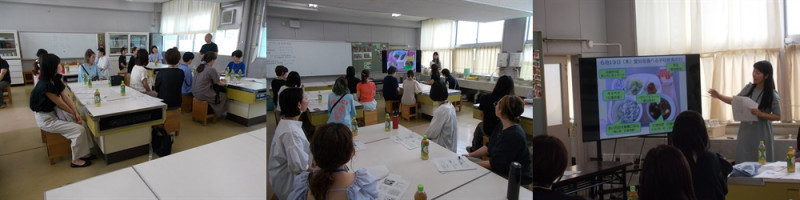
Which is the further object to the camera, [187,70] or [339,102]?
[187,70]

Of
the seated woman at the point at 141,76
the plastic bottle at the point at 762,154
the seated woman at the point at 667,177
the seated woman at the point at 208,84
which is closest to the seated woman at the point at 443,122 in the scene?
the seated woman at the point at 208,84

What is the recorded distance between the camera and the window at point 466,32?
0.84m

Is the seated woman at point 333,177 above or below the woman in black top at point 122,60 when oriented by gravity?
below

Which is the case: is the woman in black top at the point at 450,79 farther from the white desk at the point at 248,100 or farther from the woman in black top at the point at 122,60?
the woman in black top at the point at 122,60

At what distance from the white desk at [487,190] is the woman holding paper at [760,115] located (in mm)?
3414

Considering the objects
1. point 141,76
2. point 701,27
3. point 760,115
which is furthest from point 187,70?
point 701,27

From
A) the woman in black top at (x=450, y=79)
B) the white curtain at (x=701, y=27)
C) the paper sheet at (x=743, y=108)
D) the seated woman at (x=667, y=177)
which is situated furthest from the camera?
the white curtain at (x=701, y=27)

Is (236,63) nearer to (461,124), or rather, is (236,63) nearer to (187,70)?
(187,70)

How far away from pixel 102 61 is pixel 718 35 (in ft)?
15.8

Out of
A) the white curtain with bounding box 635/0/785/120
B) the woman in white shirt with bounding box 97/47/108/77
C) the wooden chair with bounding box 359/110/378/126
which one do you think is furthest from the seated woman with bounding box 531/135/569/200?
the white curtain with bounding box 635/0/785/120

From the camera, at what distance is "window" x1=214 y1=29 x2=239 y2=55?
809mm

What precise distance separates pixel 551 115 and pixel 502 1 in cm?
56

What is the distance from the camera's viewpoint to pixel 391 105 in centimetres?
74

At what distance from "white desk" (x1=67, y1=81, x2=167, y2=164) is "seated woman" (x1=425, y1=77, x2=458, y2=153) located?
75cm
